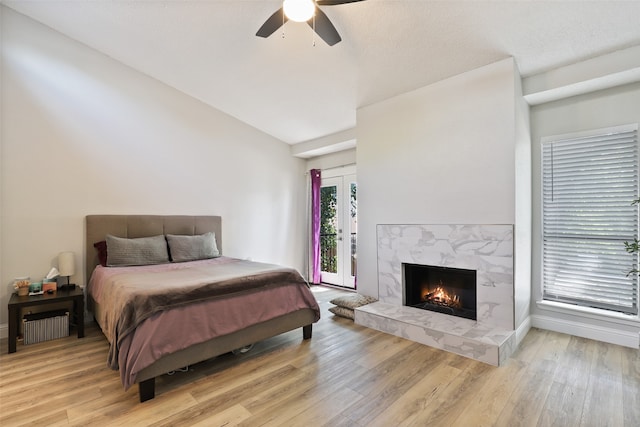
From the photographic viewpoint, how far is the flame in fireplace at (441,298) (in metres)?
3.58

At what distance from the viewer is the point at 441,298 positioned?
370cm

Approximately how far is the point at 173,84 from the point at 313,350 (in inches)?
152

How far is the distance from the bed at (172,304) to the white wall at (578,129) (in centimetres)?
251

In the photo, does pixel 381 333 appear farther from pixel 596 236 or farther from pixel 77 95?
pixel 77 95

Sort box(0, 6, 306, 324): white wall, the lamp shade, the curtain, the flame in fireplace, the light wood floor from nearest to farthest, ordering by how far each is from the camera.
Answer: the light wood floor → box(0, 6, 306, 324): white wall → the lamp shade → the flame in fireplace → the curtain

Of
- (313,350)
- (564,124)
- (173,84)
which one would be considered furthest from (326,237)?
(564,124)

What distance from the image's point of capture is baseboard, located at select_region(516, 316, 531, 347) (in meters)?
3.00

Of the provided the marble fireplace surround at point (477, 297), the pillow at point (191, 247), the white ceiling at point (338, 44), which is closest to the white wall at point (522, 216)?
the marble fireplace surround at point (477, 297)

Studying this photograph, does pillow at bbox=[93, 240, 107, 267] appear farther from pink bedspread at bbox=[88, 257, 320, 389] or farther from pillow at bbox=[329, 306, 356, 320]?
pillow at bbox=[329, 306, 356, 320]

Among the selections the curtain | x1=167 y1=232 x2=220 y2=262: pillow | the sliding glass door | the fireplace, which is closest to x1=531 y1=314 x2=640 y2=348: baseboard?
the fireplace

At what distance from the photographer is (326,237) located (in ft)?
19.1

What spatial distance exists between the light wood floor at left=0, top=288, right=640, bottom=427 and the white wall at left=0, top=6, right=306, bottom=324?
1.29m

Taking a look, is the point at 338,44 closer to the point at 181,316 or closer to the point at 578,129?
the point at 578,129

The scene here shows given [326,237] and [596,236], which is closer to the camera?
[596,236]
